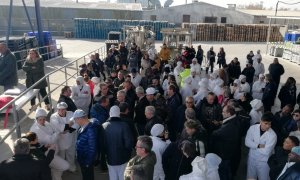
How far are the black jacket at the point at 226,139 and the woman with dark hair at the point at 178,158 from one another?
0.79m

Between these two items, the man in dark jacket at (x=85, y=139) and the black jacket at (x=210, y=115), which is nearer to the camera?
the man in dark jacket at (x=85, y=139)

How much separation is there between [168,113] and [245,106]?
188 cm

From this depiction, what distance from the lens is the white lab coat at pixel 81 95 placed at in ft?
23.3

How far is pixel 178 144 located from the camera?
13.9 ft

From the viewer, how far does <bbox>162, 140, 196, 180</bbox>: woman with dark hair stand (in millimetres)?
3812

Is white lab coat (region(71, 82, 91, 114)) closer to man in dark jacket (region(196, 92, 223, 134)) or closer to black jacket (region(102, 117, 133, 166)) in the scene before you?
black jacket (region(102, 117, 133, 166))

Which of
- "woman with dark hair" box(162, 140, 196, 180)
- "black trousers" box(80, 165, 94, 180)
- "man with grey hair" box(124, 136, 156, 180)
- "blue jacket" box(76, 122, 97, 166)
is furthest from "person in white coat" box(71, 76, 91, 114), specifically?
"man with grey hair" box(124, 136, 156, 180)

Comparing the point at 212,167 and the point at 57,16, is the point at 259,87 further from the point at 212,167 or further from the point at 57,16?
the point at 57,16

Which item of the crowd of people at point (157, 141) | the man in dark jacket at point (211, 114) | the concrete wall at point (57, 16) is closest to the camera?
the crowd of people at point (157, 141)

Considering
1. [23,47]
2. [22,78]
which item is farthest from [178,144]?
[23,47]

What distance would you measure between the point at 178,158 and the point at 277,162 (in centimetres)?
147

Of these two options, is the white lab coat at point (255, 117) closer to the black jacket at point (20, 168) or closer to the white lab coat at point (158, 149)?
the white lab coat at point (158, 149)

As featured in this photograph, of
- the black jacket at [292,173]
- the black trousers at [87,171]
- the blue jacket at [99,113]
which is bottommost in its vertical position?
the black trousers at [87,171]

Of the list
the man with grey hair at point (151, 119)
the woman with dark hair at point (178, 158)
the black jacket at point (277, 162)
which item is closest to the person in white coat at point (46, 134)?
the man with grey hair at point (151, 119)
